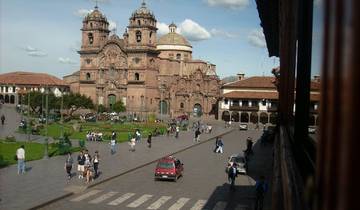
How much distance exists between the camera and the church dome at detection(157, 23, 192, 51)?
316ft

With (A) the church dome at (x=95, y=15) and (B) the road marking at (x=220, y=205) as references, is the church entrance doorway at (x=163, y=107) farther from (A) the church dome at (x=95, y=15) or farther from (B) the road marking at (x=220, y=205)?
(B) the road marking at (x=220, y=205)

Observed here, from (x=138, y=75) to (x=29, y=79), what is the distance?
28.3 meters

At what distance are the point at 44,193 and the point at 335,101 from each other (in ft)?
60.5

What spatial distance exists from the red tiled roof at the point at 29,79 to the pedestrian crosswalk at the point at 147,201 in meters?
80.0

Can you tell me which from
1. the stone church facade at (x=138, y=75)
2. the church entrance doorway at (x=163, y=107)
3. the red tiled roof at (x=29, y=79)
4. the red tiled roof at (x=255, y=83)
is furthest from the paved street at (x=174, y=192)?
the red tiled roof at (x=29, y=79)

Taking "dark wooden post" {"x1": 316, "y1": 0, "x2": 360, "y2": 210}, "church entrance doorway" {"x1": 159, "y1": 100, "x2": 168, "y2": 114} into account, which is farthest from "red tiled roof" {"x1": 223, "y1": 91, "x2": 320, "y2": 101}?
"dark wooden post" {"x1": 316, "y1": 0, "x2": 360, "y2": 210}

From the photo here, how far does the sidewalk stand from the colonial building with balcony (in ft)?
125

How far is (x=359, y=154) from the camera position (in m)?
0.50

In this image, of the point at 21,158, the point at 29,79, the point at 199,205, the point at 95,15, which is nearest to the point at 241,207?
the point at 199,205

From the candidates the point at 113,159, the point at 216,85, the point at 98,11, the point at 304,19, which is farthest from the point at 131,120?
the point at 304,19

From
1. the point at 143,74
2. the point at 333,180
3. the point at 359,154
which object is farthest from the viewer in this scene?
the point at 143,74

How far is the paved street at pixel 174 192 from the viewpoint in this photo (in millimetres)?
17188

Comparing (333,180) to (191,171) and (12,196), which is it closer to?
(12,196)

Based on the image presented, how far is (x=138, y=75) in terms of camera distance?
83188 mm
